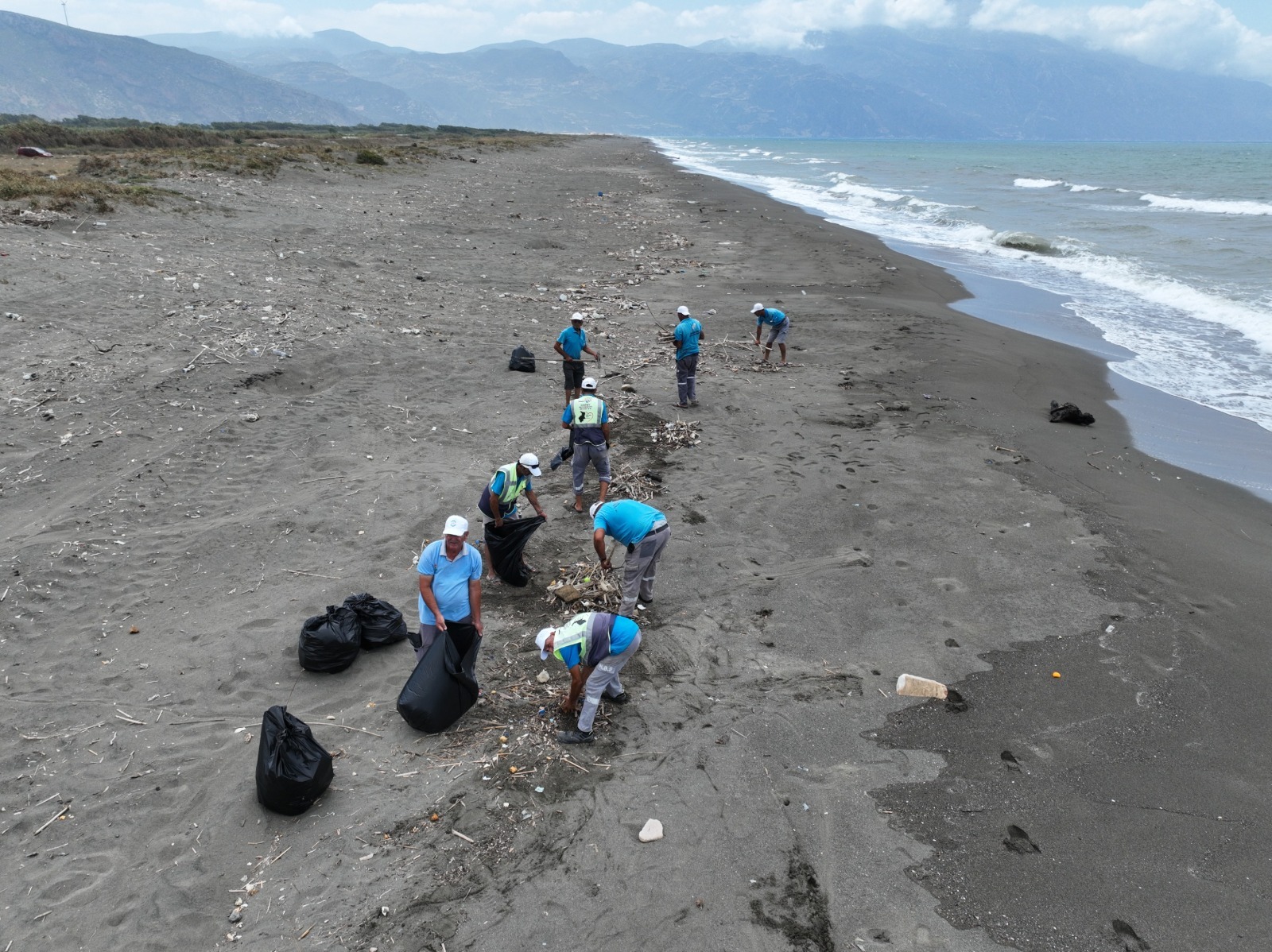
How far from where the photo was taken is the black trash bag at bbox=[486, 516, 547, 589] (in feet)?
23.4

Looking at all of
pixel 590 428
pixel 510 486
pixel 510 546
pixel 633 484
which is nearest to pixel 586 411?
pixel 590 428

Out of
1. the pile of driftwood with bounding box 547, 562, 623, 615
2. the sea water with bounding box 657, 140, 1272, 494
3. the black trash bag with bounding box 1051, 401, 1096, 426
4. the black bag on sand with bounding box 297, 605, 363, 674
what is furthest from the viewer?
the sea water with bounding box 657, 140, 1272, 494

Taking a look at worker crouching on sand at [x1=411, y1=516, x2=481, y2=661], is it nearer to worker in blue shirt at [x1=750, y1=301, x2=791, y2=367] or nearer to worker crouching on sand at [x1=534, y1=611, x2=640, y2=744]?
worker crouching on sand at [x1=534, y1=611, x2=640, y2=744]

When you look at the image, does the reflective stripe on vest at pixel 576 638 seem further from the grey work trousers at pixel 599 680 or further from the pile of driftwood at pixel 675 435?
the pile of driftwood at pixel 675 435

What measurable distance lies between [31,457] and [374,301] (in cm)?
735

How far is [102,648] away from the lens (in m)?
6.16

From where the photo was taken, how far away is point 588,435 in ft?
27.4

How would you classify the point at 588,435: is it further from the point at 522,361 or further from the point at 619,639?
the point at 522,361

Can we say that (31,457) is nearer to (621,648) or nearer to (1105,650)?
(621,648)

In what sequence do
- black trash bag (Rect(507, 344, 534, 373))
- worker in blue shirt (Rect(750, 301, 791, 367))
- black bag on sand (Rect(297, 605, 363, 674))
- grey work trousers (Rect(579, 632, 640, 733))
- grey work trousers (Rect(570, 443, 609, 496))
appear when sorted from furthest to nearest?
1. worker in blue shirt (Rect(750, 301, 791, 367))
2. black trash bag (Rect(507, 344, 534, 373))
3. grey work trousers (Rect(570, 443, 609, 496))
4. black bag on sand (Rect(297, 605, 363, 674))
5. grey work trousers (Rect(579, 632, 640, 733))

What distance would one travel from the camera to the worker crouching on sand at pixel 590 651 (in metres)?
5.19

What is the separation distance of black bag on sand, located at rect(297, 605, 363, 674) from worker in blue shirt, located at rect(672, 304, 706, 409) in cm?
675

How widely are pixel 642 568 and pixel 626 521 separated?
0.52 meters

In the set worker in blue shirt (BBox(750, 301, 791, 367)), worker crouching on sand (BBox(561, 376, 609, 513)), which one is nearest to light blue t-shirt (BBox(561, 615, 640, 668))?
worker crouching on sand (BBox(561, 376, 609, 513))
